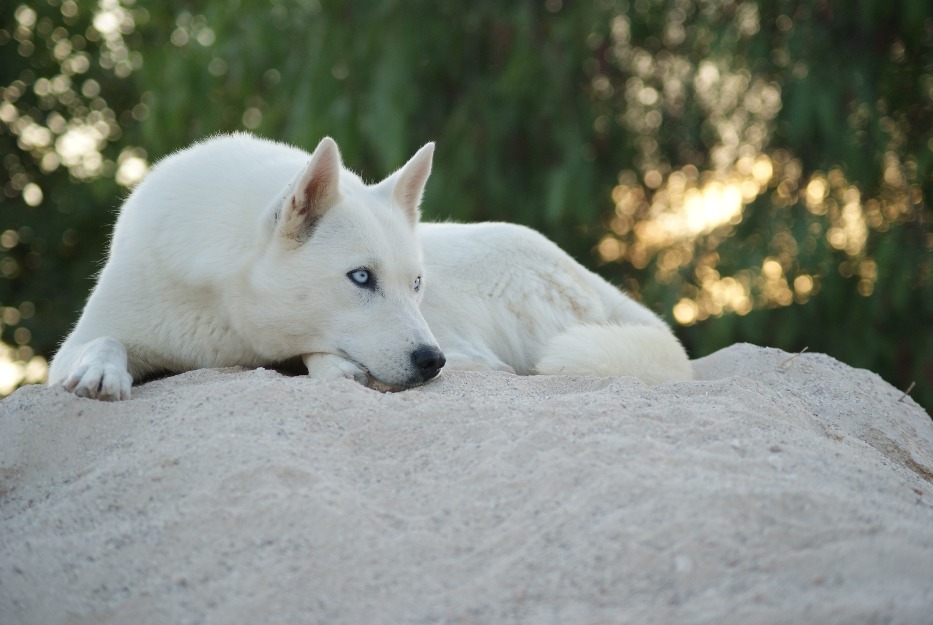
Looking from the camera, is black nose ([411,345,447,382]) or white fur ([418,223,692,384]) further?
white fur ([418,223,692,384])

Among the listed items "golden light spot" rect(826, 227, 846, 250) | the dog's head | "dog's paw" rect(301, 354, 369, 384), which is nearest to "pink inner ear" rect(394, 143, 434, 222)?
the dog's head

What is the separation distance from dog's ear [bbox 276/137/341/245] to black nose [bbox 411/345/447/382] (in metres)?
0.60

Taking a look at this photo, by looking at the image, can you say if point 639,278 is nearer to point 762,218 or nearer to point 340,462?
point 762,218

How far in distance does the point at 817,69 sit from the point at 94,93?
8888 millimetres

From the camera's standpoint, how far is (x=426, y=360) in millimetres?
3260

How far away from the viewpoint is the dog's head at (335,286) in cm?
329

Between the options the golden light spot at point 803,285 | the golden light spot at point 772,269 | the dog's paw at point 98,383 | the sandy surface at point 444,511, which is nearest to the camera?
the sandy surface at point 444,511

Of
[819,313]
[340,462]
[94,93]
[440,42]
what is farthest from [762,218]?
[94,93]

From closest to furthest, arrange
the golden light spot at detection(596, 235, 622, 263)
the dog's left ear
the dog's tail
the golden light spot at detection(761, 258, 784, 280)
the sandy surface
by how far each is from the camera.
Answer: the sandy surface < the dog's tail < the dog's left ear < the golden light spot at detection(761, 258, 784, 280) < the golden light spot at detection(596, 235, 622, 263)

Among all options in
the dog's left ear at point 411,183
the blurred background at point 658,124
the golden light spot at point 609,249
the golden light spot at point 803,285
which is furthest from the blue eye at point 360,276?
the golden light spot at point 609,249

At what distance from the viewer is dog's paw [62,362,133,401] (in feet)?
9.86

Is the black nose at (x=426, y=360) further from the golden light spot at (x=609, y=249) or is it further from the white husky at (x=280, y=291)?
the golden light spot at (x=609, y=249)

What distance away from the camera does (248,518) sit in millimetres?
2252

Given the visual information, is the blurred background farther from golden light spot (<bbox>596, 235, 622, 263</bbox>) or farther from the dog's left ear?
the dog's left ear
